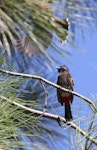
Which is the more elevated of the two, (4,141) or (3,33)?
(3,33)

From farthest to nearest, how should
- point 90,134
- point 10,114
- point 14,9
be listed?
point 10,114
point 90,134
point 14,9

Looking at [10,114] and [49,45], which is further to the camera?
[10,114]

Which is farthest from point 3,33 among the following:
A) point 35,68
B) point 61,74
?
point 61,74

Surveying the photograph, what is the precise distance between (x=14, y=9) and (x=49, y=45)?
0.34 ft

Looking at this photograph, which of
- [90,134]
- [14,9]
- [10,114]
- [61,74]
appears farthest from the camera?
[61,74]

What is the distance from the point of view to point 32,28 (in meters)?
0.83

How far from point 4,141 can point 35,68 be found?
0.26m

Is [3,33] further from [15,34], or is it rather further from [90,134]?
[90,134]

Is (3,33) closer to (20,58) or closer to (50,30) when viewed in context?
(50,30)

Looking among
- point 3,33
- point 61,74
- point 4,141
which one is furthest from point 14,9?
point 61,74

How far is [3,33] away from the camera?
823 mm

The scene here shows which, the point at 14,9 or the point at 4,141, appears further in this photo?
the point at 4,141

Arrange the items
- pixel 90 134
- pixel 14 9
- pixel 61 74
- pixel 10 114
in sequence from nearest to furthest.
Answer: pixel 14 9 → pixel 90 134 → pixel 10 114 → pixel 61 74

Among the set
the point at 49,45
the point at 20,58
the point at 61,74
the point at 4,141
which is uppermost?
the point at 49,45
